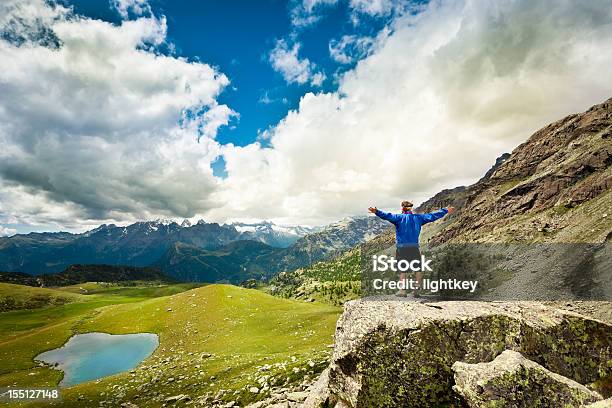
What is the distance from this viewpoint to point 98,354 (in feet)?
197

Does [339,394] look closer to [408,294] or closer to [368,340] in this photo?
[368,340]

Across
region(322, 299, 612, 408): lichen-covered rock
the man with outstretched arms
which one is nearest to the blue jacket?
the man with outstretched arms

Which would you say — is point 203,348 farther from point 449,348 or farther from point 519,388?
point 519,388

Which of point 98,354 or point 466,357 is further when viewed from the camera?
point 98,354

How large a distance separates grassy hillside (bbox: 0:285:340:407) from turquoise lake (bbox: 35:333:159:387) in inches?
82.6

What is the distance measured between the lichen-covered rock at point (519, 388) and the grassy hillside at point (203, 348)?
61.7 feet

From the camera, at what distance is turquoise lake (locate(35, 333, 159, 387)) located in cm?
4953

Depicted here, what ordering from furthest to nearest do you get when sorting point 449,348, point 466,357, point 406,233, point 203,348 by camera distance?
point 203,348 < point 406,233 < point 449,348 < point 466,357

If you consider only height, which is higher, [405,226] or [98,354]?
[405,226]

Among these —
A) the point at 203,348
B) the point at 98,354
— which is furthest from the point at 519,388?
the point at 98,354

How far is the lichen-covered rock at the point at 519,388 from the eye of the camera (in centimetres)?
938

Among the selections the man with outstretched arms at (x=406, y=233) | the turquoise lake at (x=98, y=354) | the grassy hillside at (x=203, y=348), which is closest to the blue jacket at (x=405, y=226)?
the man with outstretched arms at (x=406, y=233)

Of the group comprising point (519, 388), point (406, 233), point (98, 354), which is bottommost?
point (98, 354)

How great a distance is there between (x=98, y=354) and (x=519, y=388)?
7065 cm
